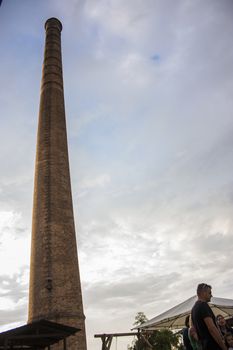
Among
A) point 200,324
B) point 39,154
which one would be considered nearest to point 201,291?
point 200,324

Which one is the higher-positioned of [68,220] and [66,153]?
[66,153]

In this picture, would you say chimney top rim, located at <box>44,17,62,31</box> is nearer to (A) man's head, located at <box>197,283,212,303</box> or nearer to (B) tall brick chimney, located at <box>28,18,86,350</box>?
(B) tall brick chimney, located at <box>28,18,86,350</box>

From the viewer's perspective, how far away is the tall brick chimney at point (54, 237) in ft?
37.5

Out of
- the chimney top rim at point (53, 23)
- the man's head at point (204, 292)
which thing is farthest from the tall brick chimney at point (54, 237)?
the man's head at point (204, 292)

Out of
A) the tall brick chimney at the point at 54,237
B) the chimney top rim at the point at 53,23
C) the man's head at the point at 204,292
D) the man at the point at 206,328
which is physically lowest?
the man at the point at 206,328

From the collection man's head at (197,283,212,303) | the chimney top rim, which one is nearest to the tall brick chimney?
the chimney top rim

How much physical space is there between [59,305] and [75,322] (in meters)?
0.81

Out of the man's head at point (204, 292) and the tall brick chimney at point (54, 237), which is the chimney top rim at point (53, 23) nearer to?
the tall brick chimney at point (54, 237)

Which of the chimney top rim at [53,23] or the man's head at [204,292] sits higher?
the chimney top rim at [53,23]

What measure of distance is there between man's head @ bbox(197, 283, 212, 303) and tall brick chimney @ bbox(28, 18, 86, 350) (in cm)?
850

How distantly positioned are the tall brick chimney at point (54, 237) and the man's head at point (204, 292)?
8498 millimetres

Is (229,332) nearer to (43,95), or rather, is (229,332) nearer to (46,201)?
(46,201)

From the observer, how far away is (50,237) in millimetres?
12297

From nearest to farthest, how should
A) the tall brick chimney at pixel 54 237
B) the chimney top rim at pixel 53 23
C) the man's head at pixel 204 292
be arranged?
the man's head at pixel 204 292 < the tall brick chimney at pixel 54 237 < the chimney top rim at pixel 53 23
